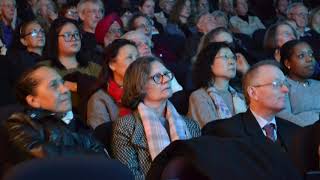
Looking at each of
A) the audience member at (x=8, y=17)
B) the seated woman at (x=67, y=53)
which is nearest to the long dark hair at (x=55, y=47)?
the seated woman at (x=67, y=53)

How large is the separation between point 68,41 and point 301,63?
5.32 feet

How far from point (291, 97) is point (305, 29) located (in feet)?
8.55

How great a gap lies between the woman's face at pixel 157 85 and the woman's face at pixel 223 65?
0.71m

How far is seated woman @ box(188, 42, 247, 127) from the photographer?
13.8 ft

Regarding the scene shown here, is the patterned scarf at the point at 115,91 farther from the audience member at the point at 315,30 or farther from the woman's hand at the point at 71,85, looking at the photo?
the audience member at the point at 315,30

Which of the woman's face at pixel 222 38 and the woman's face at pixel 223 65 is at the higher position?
the woman's face at pixel 222 38

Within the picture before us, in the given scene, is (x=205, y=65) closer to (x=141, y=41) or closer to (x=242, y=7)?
(x=141, y=41)

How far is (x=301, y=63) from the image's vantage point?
14.9 ft

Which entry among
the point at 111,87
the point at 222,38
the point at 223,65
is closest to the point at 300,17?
the point at 222,38

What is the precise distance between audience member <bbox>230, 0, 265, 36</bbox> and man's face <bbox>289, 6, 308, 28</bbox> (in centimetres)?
66

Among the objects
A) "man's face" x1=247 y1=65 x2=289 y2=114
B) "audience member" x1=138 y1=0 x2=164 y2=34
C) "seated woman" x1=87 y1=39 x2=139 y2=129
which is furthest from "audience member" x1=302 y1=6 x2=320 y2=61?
"man's face" x1=247 y1=65 x2=289 y2=114

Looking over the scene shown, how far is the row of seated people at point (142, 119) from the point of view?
10.00ft

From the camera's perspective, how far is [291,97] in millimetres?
4508

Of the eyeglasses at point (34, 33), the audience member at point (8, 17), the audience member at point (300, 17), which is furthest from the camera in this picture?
the audience member at point (300, 17)
